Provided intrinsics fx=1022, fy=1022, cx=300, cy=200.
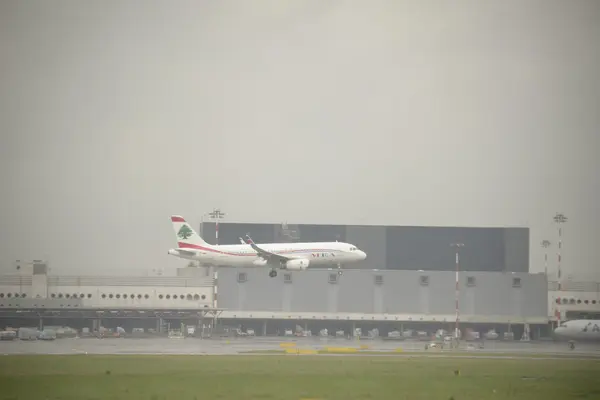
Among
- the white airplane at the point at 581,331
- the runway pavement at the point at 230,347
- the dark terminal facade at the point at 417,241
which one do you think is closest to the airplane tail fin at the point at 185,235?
the dark terminal facade at the point at 417,241

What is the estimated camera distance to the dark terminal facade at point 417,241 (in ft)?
543

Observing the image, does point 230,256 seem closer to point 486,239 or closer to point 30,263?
point 30,263

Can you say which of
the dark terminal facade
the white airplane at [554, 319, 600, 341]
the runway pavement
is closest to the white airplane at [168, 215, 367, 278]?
the dark terminal facade

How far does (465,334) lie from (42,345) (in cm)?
5738

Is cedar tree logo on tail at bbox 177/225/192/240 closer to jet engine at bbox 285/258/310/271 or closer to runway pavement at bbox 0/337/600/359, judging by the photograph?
jet engine at bbox 285/258/310/271

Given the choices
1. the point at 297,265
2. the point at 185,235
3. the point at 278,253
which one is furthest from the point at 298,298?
the point at 185,235

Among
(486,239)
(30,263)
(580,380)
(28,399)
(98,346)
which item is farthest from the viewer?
(486,239)

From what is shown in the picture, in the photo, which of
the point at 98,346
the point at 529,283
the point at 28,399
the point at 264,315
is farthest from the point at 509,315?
the point at 28,399

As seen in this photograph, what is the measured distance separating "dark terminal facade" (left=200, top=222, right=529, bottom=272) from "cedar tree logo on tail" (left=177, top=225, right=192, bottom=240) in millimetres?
9770

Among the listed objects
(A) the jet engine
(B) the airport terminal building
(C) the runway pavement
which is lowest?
(C) the runway pavement

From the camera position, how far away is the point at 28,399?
199ft

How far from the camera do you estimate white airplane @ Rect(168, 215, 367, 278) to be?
145625mm

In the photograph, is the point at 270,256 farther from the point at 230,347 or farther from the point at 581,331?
the point at 581,331

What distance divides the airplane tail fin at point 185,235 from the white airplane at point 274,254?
0.15 meters
